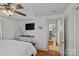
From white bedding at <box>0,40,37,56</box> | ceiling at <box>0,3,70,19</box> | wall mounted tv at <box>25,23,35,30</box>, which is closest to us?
white bedding at <box>0,40,37,56</box>

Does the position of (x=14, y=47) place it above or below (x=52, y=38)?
below

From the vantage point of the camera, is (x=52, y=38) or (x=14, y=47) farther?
(x=52, y=38)

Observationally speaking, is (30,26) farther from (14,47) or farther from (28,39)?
(14,47)

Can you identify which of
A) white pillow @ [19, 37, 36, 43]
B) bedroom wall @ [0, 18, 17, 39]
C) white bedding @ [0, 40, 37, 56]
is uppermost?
bedroom wall @ [0, 18, 17, 39]

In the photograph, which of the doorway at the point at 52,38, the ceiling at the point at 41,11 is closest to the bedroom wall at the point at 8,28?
the ceiling at the point at 41,11

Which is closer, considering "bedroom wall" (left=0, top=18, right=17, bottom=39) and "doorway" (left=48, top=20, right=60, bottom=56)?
"bedroom wall" (left=0, top=18, right=17, bottom=39)

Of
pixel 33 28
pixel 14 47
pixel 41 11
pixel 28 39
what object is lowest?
pixel 14 47

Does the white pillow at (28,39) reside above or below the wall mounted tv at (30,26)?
below

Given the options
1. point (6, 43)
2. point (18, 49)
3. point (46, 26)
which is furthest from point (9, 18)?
point (46, 26)

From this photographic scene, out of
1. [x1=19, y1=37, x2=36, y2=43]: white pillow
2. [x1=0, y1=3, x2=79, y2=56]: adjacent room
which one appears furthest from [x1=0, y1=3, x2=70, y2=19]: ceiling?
[x1=19, y1=37, x2=36, y2=43]: white pillow

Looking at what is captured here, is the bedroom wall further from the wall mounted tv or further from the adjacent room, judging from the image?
the wall mounted tv

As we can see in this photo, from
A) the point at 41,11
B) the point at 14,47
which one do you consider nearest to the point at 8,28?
the point at 14,47

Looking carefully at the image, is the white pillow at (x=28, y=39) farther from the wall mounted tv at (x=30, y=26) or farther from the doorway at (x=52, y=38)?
the doorway at (x=52, y=38)

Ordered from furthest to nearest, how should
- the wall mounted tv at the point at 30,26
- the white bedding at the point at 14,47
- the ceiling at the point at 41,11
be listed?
the wall mounted tv at the point at 30,26 < the ceiling at the point at 41,11 < the white bedding at the point at 14,47
